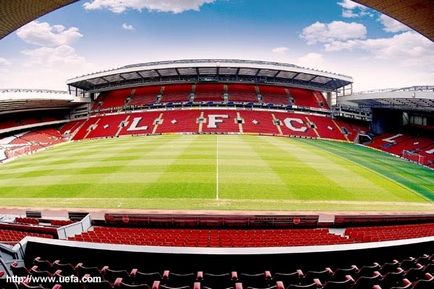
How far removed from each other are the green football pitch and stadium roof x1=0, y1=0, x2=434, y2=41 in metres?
12.5

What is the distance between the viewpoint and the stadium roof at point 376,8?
452 cm

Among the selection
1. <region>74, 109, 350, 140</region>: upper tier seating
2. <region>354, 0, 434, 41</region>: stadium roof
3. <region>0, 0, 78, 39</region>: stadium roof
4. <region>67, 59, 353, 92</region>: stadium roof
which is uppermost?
<region>67, 59, 353, 92</region>: stadium roof

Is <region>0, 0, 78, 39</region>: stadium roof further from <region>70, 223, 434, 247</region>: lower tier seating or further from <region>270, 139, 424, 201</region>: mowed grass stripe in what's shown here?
<region>270, 139, 424, 201</region>: mowed grass stripe

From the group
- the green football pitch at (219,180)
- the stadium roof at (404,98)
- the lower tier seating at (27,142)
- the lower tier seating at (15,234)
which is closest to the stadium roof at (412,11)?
the lower tier seating at (15,234)

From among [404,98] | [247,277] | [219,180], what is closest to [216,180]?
[219,180]

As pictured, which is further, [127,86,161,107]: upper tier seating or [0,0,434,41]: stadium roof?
[127,86,161,107]: upper tier seating

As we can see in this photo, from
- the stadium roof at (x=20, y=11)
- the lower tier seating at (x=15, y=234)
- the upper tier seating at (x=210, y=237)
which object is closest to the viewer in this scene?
the stadium roof at (x=20, y=11)

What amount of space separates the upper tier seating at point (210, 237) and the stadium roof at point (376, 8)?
6.44 m

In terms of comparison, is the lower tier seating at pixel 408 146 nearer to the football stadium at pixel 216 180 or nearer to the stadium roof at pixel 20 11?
the football stadium at pixel 216 180

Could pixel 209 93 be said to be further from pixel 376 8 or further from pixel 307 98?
pixel 376 8

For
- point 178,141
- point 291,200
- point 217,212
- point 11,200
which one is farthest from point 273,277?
point 178,141

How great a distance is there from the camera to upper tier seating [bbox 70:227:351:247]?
9463 mm

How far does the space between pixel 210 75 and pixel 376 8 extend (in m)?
52.6

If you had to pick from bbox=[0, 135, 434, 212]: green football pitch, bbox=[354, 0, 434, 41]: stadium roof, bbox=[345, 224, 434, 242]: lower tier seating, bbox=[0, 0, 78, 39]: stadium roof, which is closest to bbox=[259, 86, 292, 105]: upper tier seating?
bbox=[0, 135, 434, 212]: green football pitch
